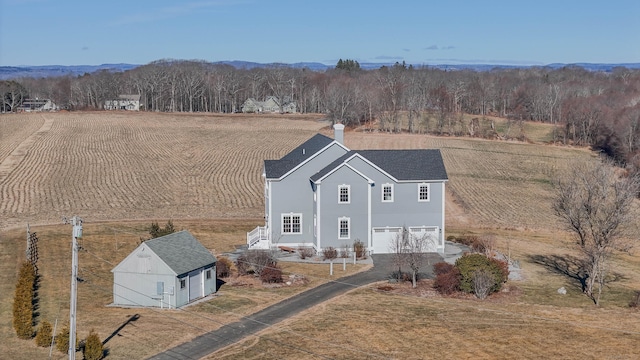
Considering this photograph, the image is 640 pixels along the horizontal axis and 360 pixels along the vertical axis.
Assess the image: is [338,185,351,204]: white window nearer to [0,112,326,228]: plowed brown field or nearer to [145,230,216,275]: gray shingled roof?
[145,230,216,275]: gray shingled roof

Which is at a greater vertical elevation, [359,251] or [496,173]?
[496,173]

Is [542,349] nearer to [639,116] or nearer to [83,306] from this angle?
[83,306]

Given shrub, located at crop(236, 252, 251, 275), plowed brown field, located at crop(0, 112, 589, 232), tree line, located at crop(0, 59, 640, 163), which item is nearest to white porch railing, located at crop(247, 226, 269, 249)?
shrub, located at crop(236, 252, 251, 275)

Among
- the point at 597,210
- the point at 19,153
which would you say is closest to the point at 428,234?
the point at 597,210

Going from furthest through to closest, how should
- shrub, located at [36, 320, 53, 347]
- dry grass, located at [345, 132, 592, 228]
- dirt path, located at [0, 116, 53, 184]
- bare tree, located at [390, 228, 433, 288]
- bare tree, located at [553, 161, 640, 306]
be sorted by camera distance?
dirt path, located at [0, 116, 53, 184], dry grass, located at [345, 132, 592, 228], bare tree, located at [390, 228, 433, 288], bare tree, located at [553, 161, 640, 306], shrub, located at [36, 320, 53, 347]

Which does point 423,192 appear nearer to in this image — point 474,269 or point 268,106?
point 474,269

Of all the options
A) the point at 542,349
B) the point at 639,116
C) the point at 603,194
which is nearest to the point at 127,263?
the point at 542,349
